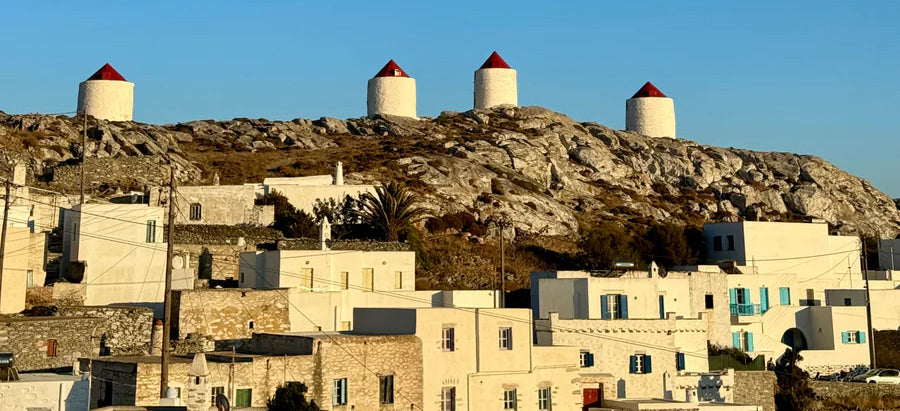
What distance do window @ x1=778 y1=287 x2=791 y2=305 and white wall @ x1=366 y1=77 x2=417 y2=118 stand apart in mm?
53846

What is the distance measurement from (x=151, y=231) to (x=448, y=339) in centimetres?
1682

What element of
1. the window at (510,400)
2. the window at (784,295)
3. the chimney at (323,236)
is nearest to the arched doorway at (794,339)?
the window at (784,295)

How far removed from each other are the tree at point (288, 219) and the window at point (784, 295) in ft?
78.9

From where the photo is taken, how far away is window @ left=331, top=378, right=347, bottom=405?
29781 mm

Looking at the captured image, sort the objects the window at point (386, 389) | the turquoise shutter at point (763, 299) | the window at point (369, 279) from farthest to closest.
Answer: the turquoise shutter at point (763, 299), the window at point (369, 279), the window at point (386, 389)

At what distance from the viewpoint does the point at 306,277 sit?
42375mm

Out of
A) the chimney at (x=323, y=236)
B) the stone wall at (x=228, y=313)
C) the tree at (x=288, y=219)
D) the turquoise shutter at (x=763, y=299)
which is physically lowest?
the stone wall at (x=228, y=313)

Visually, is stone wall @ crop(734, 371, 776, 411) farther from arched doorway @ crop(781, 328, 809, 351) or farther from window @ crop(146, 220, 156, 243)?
window @ crop(146, 220, 156, 243)

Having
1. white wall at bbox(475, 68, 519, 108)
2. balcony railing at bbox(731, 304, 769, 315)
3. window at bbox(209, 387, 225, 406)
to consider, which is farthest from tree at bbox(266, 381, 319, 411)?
white wall at bbox(475, 68, 519, 108)

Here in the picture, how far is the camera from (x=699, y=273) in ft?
155

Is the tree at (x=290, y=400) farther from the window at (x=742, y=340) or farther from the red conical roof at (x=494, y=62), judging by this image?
the red conical roof at (x=494, y=62)

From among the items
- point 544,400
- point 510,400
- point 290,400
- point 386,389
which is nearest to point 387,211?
point 544,400

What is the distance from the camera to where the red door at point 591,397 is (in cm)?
3538

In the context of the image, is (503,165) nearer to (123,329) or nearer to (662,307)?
(662,307)
